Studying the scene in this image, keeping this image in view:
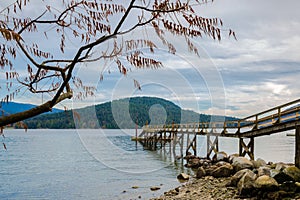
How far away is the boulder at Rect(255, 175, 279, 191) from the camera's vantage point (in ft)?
37.7

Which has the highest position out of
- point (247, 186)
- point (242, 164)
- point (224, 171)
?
point (242, 164)

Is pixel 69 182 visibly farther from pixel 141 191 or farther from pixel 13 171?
pixel 13 171

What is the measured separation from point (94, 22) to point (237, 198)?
394 inches

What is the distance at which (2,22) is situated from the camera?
405 cm

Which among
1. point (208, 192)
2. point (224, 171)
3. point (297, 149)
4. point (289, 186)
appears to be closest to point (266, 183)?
point (289, 186)

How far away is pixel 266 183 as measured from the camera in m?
11.6

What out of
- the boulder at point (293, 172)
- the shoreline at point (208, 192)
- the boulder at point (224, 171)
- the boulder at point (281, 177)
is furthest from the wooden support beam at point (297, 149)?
the boulder at point (224, 171)

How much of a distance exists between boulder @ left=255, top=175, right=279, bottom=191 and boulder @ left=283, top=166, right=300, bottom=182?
31.4 inches

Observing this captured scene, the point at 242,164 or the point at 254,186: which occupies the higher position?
the point at 242,164

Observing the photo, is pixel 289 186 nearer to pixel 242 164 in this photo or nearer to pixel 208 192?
pixel 208 192

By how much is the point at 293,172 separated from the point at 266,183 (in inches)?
50.2

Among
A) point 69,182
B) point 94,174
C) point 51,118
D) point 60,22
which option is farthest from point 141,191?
point 51,118

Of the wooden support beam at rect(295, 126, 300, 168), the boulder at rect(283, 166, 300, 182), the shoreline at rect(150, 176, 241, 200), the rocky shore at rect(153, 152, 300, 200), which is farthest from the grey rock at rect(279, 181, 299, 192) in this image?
the wooden support beam at rect(295, 126, 300, 168)

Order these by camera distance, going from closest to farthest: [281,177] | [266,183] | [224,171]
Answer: [266,183] → [281,177] → [224,171]
